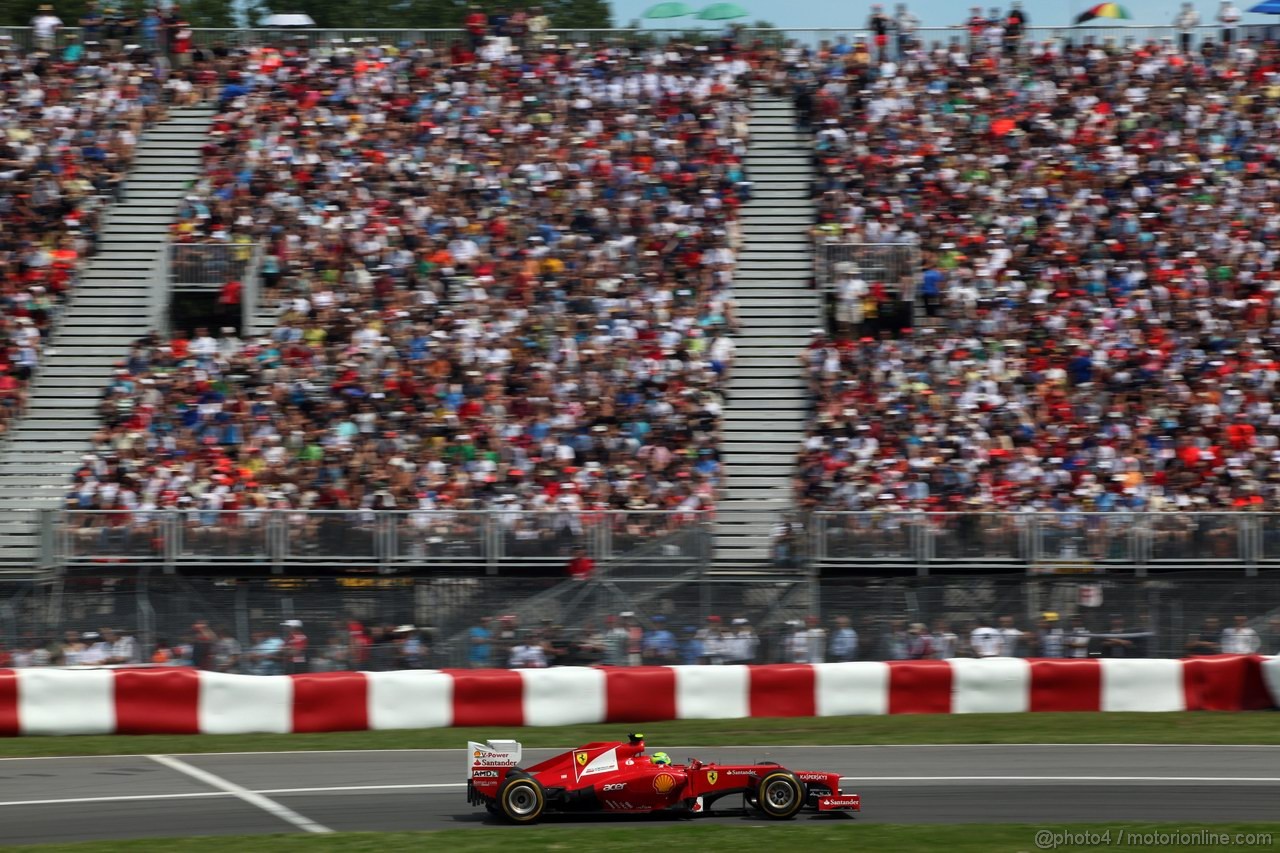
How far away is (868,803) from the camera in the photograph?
39.5ft

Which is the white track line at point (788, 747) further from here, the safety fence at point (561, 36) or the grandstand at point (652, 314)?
the safety fence at point (561, 36)

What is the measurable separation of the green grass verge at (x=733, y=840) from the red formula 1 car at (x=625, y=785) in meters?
0.17

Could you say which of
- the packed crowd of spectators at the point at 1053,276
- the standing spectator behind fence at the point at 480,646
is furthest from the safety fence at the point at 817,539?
the standing spectator behind fence at the point at 480,646

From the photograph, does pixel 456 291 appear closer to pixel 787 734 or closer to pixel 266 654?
pixel 266 654

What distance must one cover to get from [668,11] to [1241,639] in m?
17.3

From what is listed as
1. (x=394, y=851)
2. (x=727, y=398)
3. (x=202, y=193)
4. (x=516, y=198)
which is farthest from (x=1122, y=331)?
(x=394, y=851)

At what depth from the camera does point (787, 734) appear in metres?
15.5

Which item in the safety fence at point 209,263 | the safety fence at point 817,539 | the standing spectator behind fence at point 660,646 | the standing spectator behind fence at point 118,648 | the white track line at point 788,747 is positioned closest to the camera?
the white track line at point 788,747

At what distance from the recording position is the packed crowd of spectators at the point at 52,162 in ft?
81.1

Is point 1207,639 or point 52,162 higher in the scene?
point 52,162

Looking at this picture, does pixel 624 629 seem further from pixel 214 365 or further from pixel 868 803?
pixel 214 365

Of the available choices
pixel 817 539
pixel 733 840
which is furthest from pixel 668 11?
pixel 733 840

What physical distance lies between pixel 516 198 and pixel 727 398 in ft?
17.5

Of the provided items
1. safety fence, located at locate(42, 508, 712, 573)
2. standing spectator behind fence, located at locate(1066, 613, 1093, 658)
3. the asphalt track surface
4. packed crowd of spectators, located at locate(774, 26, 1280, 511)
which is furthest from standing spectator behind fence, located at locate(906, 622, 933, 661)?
packed crowd of spectators, located at locate(774, 26, 1280, 511)
